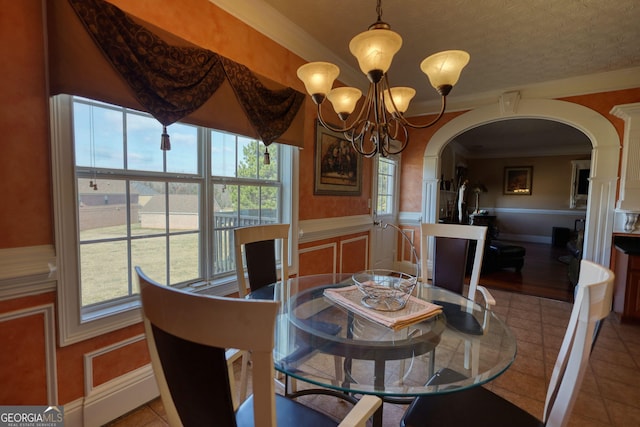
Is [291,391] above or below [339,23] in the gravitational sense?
below

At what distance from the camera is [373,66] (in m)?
1.34

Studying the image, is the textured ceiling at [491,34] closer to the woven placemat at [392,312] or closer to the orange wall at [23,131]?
the orange wall at [23,131]

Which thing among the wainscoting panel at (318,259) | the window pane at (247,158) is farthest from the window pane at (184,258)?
the wainscoting panel at (318,259)

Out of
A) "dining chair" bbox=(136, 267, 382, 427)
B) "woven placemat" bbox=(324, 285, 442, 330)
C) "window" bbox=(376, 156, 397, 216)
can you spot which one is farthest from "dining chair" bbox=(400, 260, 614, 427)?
"window" bbox=(376, 156, 397, 216)

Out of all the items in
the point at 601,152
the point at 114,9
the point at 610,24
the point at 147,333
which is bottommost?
the point at 147,333

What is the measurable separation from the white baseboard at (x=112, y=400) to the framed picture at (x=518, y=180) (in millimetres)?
9411

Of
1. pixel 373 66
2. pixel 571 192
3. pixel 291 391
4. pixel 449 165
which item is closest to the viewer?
pixel 373 66

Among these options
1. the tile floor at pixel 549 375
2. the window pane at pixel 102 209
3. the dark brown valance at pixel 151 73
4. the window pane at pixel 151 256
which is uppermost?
the dark brown valance at pixel 151 73

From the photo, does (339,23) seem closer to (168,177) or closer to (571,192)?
(168,177)

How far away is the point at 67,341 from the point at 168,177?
0.99 meters

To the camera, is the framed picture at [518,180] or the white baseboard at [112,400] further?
the framed picture at [518,180]

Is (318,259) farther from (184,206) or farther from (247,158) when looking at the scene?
(184,206)

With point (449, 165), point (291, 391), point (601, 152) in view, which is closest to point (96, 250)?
point (291, 391)

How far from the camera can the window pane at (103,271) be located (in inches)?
60.6
